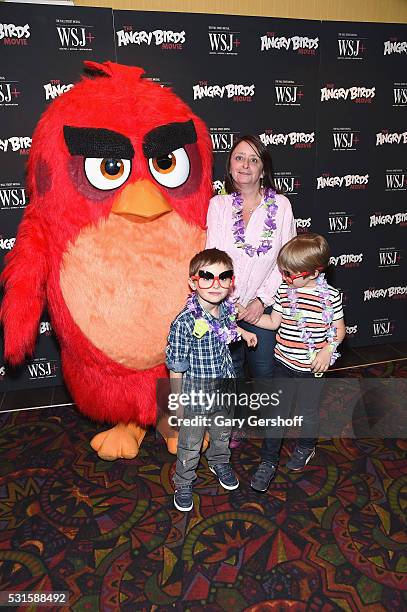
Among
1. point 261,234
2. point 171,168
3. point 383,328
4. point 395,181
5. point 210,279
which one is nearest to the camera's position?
point 210,279

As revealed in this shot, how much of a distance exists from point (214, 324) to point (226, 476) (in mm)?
814

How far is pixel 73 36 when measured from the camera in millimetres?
2818

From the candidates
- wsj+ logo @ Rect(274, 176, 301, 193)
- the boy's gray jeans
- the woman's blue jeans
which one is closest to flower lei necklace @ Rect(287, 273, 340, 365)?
the woman's blue jeans

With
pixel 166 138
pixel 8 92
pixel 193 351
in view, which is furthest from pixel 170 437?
pixel 8 92

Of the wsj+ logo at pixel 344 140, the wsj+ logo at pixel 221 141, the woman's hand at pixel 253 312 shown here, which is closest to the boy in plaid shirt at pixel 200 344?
the woman's hand at pixel 253 312

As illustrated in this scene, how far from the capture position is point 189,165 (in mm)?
A: 2203

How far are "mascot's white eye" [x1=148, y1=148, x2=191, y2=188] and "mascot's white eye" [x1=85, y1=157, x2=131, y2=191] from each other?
0.12m

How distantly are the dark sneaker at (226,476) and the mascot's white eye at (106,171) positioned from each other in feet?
4.57

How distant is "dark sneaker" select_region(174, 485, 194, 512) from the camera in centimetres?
219

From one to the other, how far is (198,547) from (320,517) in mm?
565

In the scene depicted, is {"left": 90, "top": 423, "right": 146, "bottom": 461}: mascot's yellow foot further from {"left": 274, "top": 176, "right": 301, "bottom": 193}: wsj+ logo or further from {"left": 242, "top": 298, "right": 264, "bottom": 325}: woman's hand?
{"left": 274, "top": 176, "right": 301, "bottom": 193}: wsj+ logo

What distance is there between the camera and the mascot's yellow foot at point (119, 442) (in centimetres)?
252

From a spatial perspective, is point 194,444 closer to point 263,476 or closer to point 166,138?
point 263,476

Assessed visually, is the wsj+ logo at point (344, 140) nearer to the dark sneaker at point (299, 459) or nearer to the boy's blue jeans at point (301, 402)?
the boy's blue jeans at point (301, 402)
